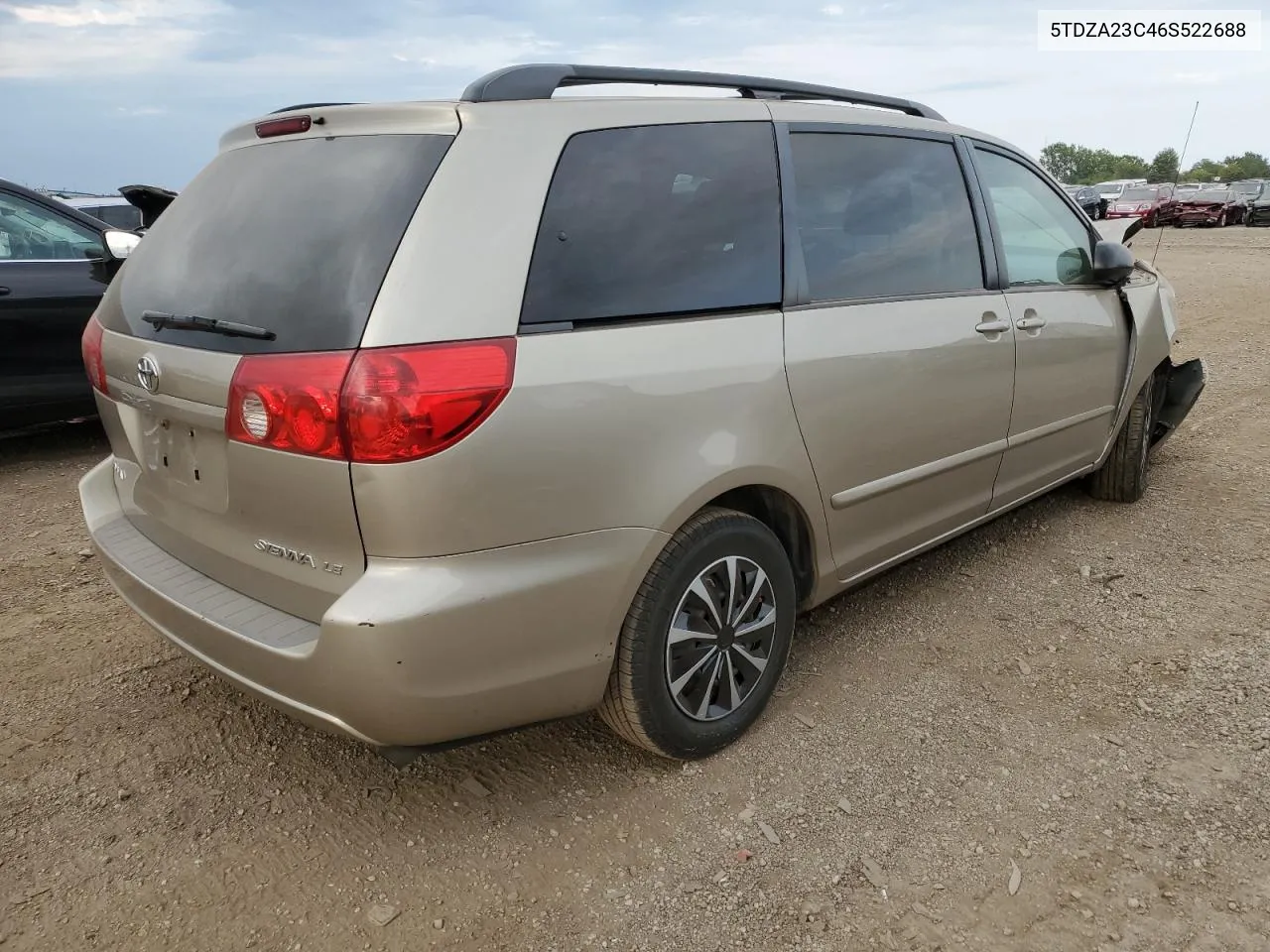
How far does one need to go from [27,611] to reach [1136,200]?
101 feet

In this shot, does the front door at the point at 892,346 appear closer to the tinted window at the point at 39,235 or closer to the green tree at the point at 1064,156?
the tinted window at the point at 39,235

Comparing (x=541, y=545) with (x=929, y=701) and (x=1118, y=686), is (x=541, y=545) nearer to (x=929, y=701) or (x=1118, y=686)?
(x=929, y=701)

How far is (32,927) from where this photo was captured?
208cm

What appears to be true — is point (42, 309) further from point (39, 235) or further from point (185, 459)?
point (185, 459)

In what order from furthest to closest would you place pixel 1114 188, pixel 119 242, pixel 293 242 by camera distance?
pixel 1114 188, pixel 119 242, pixel 293 242

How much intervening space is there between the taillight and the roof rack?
Result: 0.66 metres

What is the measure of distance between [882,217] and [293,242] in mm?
1841

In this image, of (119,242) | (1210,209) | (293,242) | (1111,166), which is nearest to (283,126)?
(293,242)

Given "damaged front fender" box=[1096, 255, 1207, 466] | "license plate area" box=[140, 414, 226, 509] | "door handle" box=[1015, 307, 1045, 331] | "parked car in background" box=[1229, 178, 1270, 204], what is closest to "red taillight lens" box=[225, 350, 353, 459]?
"license plate area" box=[140, 414, 226, 509]

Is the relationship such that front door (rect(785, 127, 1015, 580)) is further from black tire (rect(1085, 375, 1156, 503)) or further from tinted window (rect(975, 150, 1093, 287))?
black tire (rect(1085, 375, 1156, 503))

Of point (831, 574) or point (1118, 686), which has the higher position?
point (831, 574)

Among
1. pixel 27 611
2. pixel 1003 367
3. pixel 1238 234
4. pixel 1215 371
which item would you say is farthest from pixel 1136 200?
pixel 27 611

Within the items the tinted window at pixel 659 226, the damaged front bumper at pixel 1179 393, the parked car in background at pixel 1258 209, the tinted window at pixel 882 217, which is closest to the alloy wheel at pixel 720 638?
the tinted window at pixel 659 226

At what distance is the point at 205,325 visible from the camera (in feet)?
7.13
